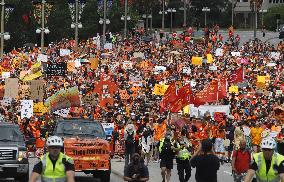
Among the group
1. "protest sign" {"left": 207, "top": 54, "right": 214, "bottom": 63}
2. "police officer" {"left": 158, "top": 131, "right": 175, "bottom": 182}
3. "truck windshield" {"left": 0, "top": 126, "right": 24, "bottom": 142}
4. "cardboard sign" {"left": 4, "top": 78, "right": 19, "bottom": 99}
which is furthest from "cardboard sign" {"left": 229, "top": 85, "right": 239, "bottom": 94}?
"police officer" {"left": 158, "top": 131, "right": 175, "bottom": 182}

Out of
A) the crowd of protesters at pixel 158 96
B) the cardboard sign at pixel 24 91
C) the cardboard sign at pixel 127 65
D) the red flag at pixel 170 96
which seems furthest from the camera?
the cardboard sign at pixel 127 65

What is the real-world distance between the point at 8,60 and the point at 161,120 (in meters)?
26.2

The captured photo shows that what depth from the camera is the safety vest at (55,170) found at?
45.5 feet

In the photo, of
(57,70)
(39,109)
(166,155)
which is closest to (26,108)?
(39,109)

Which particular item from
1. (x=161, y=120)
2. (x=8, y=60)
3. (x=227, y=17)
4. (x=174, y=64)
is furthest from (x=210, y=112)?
(x=227, y=17)

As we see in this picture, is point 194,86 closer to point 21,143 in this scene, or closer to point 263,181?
point 21,143

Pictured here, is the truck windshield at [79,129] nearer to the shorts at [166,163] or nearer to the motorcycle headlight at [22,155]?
the motorcycle headlight at [22,155]

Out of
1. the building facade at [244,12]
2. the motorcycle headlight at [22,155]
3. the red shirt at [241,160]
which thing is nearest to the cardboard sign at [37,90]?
the motorcycle headlight at [22,155]

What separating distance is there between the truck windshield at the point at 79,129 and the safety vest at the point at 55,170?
11.7 m

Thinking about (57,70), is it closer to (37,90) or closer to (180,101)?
(37,90)

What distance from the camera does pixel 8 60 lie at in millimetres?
59156

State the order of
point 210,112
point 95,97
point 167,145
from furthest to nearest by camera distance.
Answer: point 95,97, point 210,112, point 167,145

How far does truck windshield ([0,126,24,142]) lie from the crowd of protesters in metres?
2.49

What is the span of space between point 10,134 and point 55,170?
37.9 ft
